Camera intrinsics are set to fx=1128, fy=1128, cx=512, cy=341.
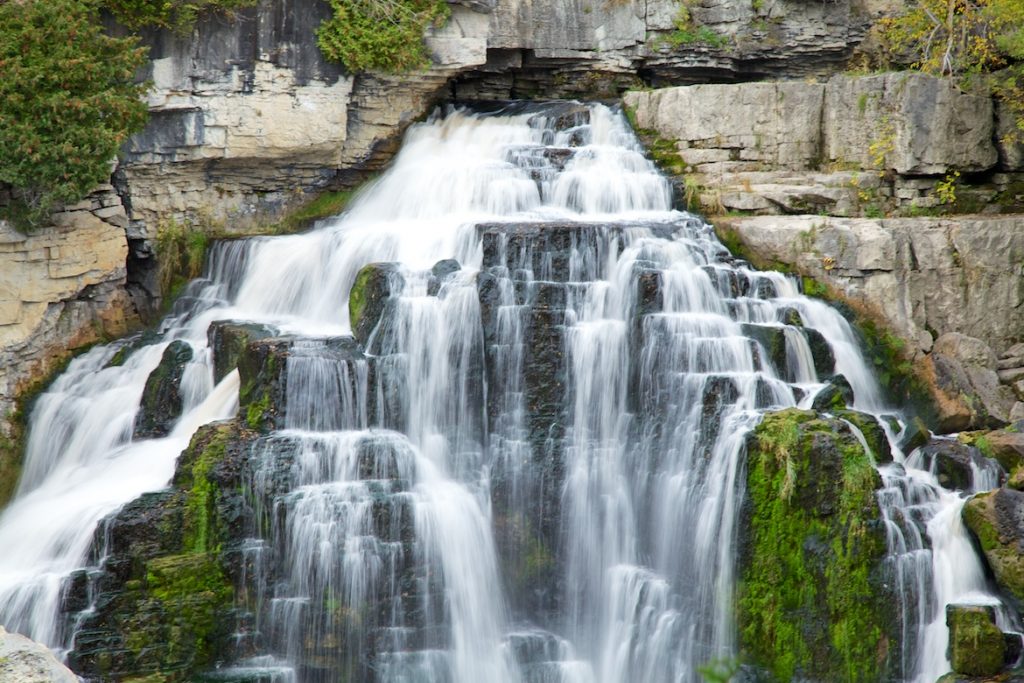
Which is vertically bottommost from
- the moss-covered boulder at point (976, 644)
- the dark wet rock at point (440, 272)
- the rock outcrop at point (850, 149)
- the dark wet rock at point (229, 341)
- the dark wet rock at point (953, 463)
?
the moss-covered boulder at point (976, 644)

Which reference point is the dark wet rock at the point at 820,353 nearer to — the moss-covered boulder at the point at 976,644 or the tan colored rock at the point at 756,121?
the moss-covered boulder at the point at 976,644

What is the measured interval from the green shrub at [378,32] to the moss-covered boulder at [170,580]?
699cm

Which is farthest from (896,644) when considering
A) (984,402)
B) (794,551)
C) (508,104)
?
(508,104)

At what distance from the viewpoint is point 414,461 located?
11.9 metres

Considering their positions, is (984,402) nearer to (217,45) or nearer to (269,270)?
(269,270)

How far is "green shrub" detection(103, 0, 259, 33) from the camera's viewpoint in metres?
14.7

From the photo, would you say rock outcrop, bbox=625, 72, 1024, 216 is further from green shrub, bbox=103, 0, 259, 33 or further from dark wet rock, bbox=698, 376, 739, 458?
green shrub, bbox=103, 0, 259, 33

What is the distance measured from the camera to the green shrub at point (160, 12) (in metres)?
14.7

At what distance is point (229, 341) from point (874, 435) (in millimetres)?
7398

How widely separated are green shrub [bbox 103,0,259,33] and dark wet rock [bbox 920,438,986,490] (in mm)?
10539

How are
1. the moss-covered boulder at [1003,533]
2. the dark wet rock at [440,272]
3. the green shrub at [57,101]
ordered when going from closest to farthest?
1. the moss-covered boulder at [1003,533]
2. the green shrub at [57,101]
3. the dark wet rock at [440,272]

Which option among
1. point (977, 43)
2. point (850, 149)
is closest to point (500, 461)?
point (850, 149)

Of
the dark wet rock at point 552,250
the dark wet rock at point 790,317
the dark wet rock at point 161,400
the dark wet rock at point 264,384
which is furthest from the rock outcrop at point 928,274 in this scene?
the dark wet rock at point 161,400

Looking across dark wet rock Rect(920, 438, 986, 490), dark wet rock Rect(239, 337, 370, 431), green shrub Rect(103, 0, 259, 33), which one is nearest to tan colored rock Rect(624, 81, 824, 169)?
dark wet rock Rect(920, 438, 986, 490)
